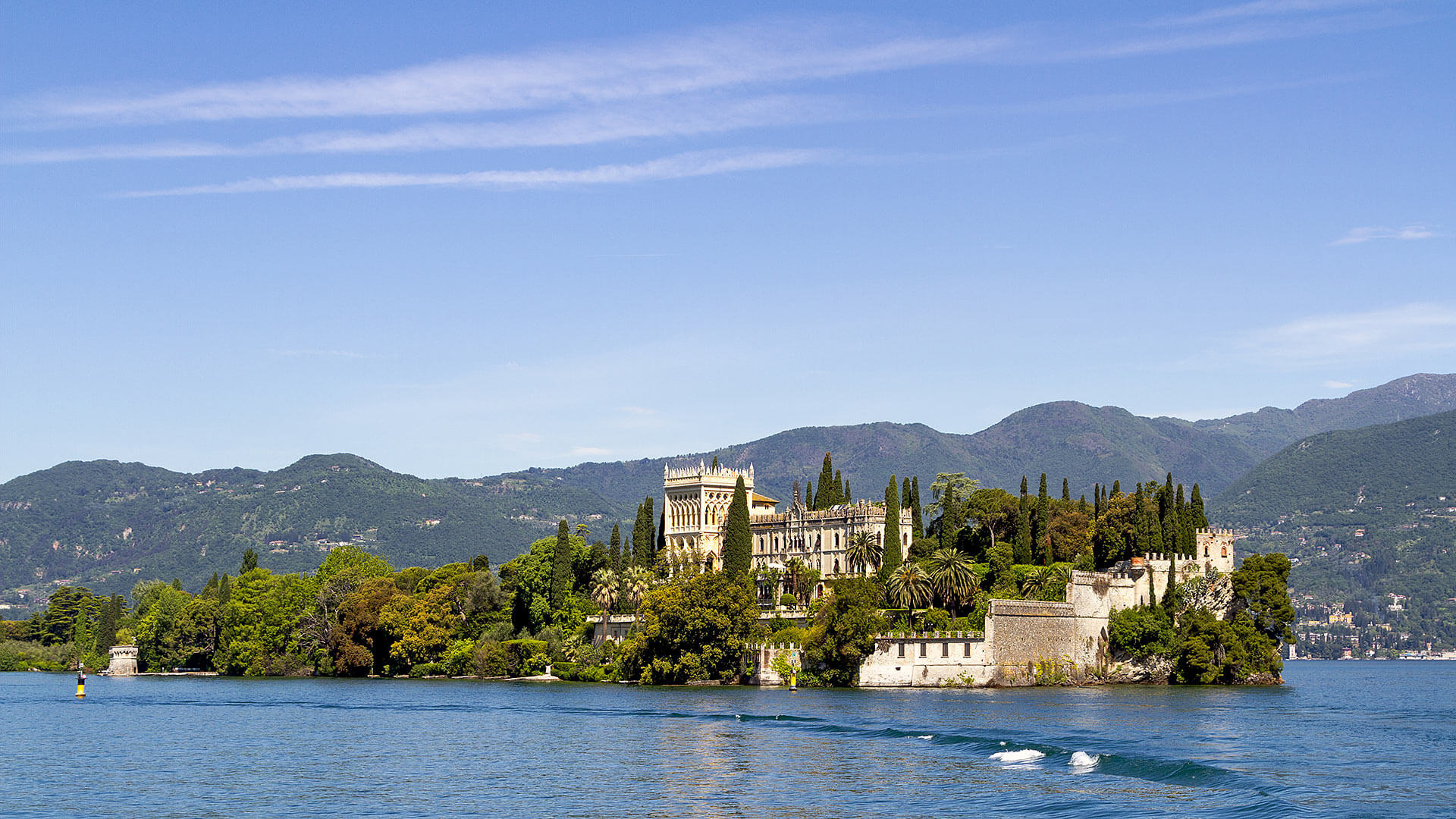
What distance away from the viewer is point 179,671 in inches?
5177

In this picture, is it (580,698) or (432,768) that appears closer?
(432,768)

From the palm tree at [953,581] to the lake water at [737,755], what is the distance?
390 inches

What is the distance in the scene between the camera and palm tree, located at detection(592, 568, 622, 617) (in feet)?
349

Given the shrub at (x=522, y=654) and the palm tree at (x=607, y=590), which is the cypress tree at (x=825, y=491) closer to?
the palm tree at (x=607, y=590)

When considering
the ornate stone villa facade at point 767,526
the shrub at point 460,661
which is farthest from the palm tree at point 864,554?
the shrub at point 460,661

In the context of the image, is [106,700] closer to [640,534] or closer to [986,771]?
[640,534]

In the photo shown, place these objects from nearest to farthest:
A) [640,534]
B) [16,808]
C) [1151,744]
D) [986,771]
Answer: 1. [16,808]
2. [986,771]
3. [1151,744]
4. [640,534]

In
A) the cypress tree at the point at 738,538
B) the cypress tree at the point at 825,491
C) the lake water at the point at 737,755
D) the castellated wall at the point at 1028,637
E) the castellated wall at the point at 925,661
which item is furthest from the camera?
the cypress tree at the point at 825,491

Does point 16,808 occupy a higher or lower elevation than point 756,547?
lower

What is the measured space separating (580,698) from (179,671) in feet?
208

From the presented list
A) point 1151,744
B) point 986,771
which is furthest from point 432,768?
point 1151,744

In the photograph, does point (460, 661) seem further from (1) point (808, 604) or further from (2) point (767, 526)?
(2) point (767, 526)

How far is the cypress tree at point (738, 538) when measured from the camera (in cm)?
10538

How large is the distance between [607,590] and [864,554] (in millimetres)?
19280
